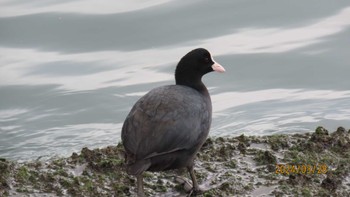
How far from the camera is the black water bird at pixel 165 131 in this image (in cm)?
536

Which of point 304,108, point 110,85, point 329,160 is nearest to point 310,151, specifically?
point 329,160

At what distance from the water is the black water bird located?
8.98 ft

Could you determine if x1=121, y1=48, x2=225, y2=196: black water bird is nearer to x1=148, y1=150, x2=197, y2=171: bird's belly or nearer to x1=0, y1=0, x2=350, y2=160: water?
x1=148, y1=150, x2=197, y2=171: bird's belly

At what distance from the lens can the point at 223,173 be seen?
19.9 feet

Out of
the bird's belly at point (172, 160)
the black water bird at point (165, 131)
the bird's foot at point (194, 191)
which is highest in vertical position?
the black water bird at point (165, 131)

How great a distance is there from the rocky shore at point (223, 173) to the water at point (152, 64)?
1973 mm

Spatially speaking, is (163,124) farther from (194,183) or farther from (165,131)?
(194,183)

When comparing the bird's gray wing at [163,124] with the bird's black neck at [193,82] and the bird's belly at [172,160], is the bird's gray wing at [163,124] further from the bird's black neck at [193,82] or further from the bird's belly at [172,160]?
the bird's black neck at [193,82]

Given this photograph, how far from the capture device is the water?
9.08 metres

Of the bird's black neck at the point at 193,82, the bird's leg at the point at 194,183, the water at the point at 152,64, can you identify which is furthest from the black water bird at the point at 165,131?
the water at the point at 152,64

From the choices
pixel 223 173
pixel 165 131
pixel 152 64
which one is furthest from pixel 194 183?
pixel 152 64

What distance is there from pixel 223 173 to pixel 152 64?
14.9 feet

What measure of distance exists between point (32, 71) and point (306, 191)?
18.4 feet

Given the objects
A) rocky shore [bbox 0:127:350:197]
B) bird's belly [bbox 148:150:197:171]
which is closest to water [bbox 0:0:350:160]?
rocky shore [bbox 0:127:350:197]
